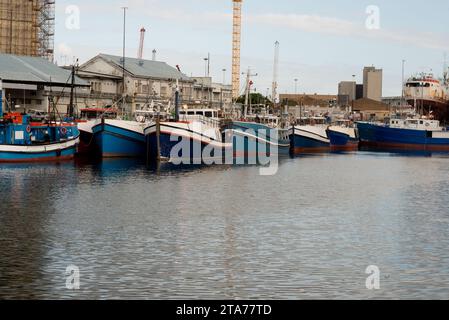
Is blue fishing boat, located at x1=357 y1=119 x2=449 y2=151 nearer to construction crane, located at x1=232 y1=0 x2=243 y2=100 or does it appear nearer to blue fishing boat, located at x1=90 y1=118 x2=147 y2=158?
construction crane, located at x1=232 y1=0 x2=243 y2=100

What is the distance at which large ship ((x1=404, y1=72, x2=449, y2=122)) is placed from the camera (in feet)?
500

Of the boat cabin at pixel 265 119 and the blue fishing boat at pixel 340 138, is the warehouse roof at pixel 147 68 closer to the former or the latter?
the blue fishing boat at pixel 340 138

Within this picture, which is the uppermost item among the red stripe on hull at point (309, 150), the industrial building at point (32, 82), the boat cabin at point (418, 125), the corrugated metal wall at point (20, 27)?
the corrugated metal wall at point (20, 27)

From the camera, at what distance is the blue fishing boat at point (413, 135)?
412 feet

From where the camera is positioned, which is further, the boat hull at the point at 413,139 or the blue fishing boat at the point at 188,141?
the boat hull at the point at 413,139

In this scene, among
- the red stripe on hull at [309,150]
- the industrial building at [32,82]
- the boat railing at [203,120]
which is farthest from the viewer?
the red stripe on hull at [309,150]

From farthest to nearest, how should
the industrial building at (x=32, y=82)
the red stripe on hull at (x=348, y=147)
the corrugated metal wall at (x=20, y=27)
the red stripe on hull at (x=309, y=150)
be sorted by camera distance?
the corrugated metal wall at (x=20, y=27)
the red stripe on hull at (x=348, y=147)
the red stripe on hull at (x=309, y=150)
the industrial building at (x=32, y=82)

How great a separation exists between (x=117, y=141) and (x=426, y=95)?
3595 inches

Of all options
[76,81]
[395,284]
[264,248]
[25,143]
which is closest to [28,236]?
[264,248]

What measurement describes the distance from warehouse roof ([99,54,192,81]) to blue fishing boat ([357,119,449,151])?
32887mm

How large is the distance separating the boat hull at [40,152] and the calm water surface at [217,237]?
26.8ft

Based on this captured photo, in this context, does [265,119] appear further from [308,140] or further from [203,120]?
[203,120]

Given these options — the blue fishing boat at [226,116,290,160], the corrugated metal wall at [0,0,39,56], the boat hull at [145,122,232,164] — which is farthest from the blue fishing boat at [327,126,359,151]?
the corrugated metal wall at [0,0,39,56]

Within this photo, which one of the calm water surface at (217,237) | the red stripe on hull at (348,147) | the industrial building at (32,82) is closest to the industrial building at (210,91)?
the red stripe on hull at (348,147)
